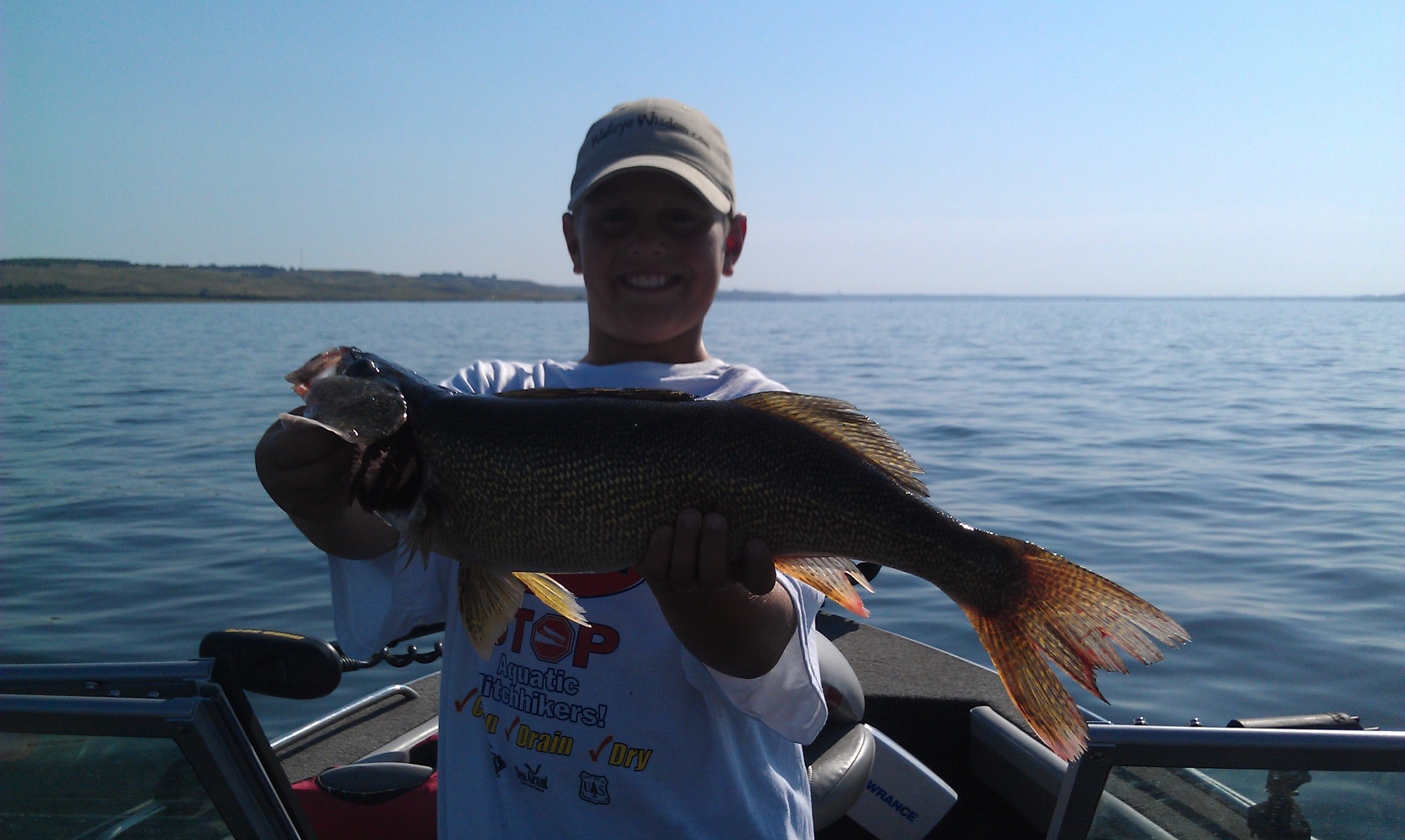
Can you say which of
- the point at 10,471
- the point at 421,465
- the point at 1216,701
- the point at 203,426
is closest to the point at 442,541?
the point at 421,465

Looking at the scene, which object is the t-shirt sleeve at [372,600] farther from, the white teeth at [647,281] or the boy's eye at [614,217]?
the boy's eye at [614,217]

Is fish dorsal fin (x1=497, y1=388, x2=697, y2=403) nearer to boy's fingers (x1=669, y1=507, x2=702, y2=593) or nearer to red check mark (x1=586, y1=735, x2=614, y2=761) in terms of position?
boy's fingers (x1=669, y1=507, x2=702, y2=593)

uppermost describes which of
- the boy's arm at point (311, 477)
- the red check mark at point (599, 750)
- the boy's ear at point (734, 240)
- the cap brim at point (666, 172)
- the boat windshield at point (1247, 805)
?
the cap brim at point (666, 172)

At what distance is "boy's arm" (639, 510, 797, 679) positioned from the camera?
2.08 meters

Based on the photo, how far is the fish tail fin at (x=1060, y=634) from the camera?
6.64 feet

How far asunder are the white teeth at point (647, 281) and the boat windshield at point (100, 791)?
1.91 meters

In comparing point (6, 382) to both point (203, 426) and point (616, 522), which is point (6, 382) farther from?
point (616, 522)

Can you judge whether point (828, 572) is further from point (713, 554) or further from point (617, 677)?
point (617, 677)

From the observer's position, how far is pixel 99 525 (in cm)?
962

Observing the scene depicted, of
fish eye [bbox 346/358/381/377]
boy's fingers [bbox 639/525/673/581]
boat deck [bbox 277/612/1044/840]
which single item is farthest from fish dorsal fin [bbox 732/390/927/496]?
boat deck [bbox 277/612/1044/840]

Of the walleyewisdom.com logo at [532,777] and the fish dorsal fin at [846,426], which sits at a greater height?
the fish dorsal fin at [846,426]

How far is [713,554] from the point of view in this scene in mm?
2066

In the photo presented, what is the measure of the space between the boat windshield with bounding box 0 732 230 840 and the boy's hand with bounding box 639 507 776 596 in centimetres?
132

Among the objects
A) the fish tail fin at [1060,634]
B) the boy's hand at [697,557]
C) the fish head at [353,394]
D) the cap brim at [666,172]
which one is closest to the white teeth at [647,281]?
the cap brim at [666,172]
